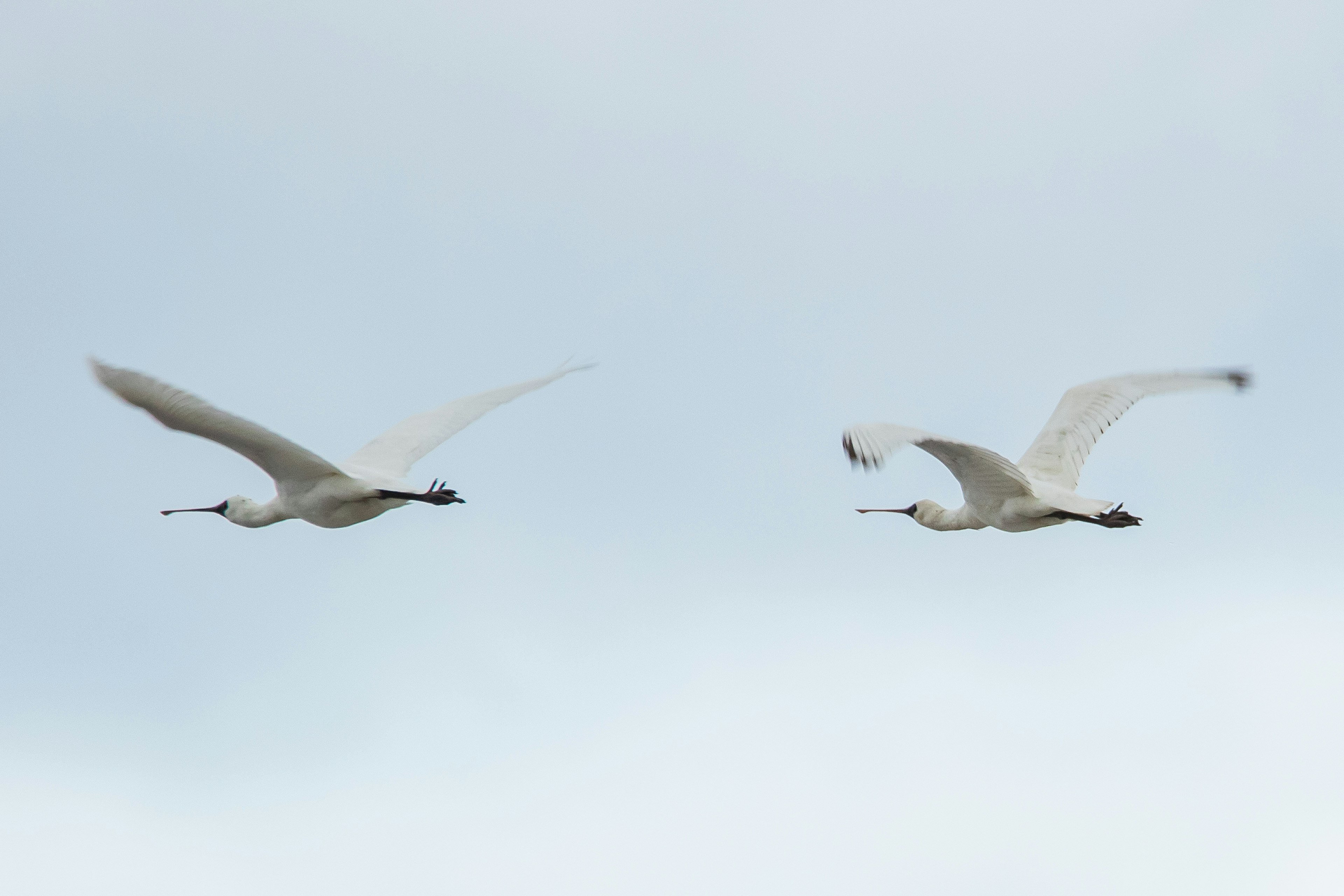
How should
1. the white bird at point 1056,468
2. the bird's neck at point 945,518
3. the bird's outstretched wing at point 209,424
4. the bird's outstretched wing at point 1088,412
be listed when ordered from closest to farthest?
1. the bird's outstretched wing at point 209,424
2. the white bird at point 1056,468
3. the bird's outstretched wing at point 1088,412
4. the bird's neck at point 945,518

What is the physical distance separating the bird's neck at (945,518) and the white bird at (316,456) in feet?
13.5

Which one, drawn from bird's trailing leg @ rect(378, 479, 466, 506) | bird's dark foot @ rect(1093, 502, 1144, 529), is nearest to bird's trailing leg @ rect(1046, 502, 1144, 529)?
bird's dark foot @ rect(1093, 502, 1144, 529)

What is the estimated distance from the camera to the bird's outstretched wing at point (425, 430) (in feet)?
62.9

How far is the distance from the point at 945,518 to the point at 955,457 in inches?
140

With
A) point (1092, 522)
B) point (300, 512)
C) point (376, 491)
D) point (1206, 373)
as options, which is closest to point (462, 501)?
point (376, 491)

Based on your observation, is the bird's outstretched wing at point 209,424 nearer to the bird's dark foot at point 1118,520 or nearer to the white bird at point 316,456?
the white bird at point 316,456

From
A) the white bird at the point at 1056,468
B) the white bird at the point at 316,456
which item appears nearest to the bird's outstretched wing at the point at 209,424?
the white bird at the point at 316,456

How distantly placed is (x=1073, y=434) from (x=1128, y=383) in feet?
2.78

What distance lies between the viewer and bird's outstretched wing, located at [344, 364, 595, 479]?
62.9 feet

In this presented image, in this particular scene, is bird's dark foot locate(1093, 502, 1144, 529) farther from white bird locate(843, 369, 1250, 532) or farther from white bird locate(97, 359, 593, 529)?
white bird locate(97, 359, 593, 529)

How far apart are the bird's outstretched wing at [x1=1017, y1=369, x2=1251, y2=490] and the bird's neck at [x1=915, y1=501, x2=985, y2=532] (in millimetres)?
972

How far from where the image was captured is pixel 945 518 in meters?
20.3

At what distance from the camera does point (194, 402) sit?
1490cm

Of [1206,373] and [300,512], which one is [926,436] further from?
[300,512]
